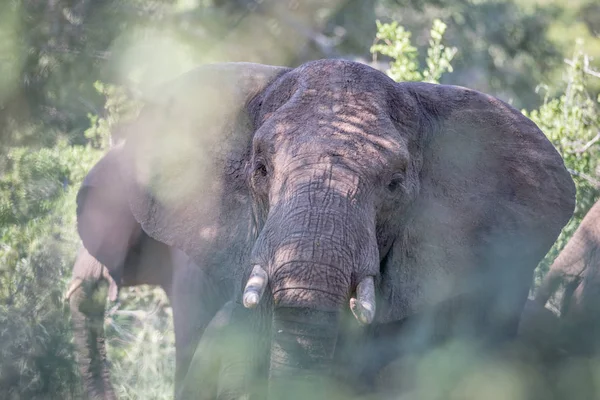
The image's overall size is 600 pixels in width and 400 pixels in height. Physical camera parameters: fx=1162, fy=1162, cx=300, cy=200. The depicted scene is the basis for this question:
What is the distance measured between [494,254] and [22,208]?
2.22 m

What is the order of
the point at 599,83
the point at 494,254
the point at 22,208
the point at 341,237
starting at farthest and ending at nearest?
the point at 599,83 → the point at 494,254 → the point at 341,237 → the point at 22,208

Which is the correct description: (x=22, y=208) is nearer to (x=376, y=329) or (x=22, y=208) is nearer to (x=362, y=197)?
(x=362, y=197)

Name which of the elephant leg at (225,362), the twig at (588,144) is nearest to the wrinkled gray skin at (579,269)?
the twig at (588,144)

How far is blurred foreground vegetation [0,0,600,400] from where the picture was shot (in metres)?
2.96

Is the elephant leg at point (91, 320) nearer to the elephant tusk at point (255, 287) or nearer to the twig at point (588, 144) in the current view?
the twig at point (588, 144)

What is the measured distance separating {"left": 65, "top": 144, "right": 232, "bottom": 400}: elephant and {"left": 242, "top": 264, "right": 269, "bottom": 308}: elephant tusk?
264 centimetres

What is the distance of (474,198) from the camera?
5.00 meters

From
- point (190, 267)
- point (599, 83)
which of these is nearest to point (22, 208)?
point (190, 267)

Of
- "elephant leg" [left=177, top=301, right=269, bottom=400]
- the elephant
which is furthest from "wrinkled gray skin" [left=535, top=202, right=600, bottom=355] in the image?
the elephant

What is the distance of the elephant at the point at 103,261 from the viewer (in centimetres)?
698

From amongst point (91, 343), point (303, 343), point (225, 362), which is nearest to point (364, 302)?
point (303, 343)

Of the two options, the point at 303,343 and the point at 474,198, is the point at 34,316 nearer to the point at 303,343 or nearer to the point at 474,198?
the point at 303,343

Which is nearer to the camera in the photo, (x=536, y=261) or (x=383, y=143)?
(x=383, y=143)

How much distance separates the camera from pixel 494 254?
4996 millimetres
